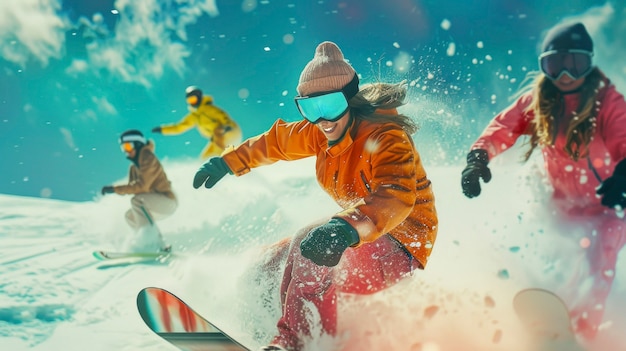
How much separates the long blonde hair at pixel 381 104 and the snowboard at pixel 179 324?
1.19m

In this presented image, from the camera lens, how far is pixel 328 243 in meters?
1.92

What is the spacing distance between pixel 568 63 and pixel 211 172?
183cm

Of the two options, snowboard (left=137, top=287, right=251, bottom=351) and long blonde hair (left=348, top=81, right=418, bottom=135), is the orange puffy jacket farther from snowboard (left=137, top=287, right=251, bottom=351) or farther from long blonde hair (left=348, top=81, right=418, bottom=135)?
snowboard (left=137, top=287, right=251, bottom=351)

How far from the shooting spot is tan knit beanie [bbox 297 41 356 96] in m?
2.33

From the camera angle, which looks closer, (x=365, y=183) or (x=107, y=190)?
(x=365, y=183)

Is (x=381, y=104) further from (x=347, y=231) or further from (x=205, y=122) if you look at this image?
(x=205, y=122)

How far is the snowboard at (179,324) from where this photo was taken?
94.7 inches

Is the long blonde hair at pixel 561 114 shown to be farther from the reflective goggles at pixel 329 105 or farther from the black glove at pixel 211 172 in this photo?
the black glove at pixel 211 172

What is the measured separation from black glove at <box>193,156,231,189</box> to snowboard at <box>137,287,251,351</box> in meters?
0.57

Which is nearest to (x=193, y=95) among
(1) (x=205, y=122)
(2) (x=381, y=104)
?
→ (1) (x=205, y=122)

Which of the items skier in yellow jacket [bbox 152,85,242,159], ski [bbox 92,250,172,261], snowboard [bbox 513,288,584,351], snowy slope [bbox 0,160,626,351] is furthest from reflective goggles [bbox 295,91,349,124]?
skier in yellow jacket [bbox 152,85,242,159]

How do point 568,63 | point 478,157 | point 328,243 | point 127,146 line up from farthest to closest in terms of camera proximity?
point 127,146, point 478,157, point 568,63, point 328,243

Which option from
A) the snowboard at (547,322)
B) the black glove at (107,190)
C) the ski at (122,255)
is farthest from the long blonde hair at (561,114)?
the black glove at (107,190)

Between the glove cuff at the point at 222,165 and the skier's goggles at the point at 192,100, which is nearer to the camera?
the glove cuff at the point at 222,165
